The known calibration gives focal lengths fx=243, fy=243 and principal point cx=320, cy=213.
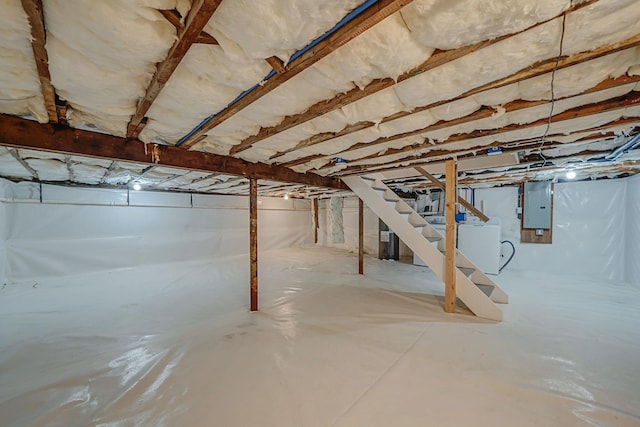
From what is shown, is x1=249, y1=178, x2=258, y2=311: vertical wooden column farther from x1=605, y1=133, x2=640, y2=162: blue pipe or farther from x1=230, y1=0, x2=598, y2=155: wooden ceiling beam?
x1=605, y1=133, x2=640, y2=162: blue pipe

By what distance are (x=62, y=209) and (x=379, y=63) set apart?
6018mm

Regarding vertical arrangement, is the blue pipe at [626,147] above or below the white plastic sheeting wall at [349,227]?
above

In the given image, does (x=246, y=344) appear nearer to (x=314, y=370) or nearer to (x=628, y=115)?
(x=314, y=370)

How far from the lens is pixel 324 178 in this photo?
12.7ft

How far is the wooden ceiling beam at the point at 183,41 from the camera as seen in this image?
0.76 m

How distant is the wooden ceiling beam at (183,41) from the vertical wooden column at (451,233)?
262 centimetres

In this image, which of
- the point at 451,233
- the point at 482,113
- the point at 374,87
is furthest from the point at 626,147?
the point at 374,87

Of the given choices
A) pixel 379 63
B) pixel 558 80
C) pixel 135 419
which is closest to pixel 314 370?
pixel 135 419


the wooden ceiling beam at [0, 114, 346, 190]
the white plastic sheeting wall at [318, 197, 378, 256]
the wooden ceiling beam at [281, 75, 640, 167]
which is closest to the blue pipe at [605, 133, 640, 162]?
the wooden ceiling beam at [281, 75, 640, 167]

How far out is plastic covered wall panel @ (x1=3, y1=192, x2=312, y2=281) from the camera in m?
4.11

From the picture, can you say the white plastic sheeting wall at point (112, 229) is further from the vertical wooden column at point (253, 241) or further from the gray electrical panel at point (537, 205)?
the gray electrical panel at point (537, 205)

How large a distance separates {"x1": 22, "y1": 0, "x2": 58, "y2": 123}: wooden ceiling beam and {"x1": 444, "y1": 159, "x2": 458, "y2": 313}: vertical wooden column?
3.02m

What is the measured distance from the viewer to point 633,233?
12.7 feet

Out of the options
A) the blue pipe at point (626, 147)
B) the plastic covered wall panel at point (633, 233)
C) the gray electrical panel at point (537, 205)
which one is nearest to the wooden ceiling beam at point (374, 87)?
the blue pipe at point (626, 147)
